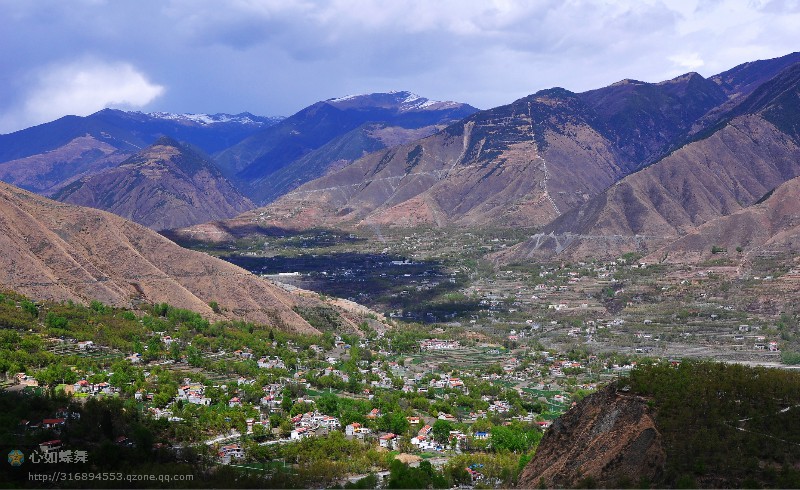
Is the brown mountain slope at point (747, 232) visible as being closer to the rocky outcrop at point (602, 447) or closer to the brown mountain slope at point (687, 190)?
the brown mountain slope at point (687, 190)

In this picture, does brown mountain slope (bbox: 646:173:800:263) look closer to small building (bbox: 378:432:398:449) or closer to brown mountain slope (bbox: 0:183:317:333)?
brown mountain slope (bbox: 0:183:317:333)

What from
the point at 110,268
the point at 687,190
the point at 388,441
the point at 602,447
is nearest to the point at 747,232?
the point at 687,190

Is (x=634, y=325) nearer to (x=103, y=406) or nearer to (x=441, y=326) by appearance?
(x=441, y=326)

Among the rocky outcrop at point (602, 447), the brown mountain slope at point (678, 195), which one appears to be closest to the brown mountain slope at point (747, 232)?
the brown mountain slope at point (678, 195)

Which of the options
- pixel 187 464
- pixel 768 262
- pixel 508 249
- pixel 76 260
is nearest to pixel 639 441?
pixel 187 464

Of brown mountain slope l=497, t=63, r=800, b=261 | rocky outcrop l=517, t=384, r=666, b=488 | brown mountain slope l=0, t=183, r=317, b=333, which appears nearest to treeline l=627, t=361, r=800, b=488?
rocky outcrop l=517, t=384, r=666, b=488

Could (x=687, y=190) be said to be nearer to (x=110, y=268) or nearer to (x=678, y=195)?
(x=678, y=195)
